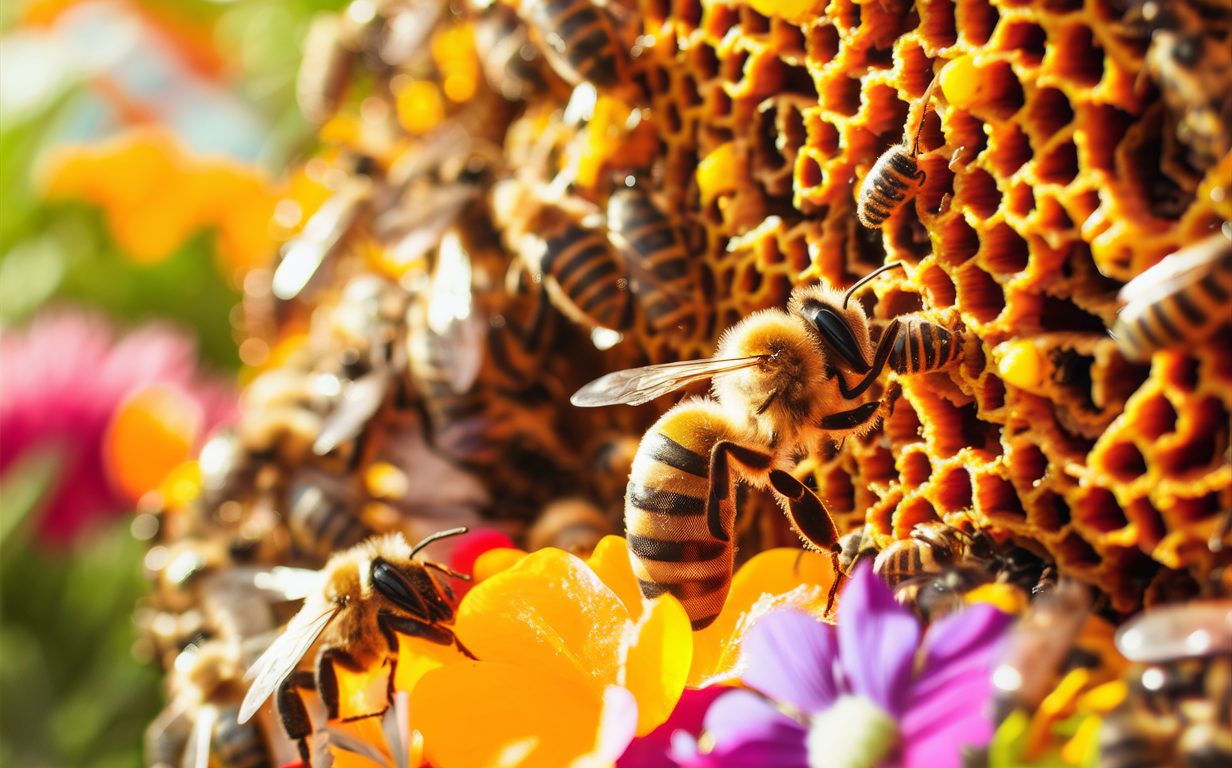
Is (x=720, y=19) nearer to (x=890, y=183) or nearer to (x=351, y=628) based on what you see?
(x=890, y=183)

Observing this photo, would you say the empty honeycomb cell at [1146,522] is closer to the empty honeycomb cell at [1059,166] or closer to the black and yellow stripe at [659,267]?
the empty honeycomb cell at [1059,166]

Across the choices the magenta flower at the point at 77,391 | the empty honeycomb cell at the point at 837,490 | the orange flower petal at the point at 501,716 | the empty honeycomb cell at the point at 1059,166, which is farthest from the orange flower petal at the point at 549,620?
the magenta flower at the point at 77,391

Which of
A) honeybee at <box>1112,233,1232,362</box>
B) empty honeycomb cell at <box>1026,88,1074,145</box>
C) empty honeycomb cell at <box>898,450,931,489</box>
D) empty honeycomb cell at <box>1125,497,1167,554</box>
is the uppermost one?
empty honeycomb cell at <box>1026,88,1074,145</box>

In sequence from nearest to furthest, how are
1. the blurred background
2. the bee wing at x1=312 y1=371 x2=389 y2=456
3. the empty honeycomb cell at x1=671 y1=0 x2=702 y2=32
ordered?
the empty honeycomb cell at x1=671 y1=0 x2=702 y2=32
the bee wing at x1=312 y1=371 x2=389 y2=456
the blurred background

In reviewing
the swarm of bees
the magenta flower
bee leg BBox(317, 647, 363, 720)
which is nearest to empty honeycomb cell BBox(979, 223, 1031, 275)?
the swarm of bees

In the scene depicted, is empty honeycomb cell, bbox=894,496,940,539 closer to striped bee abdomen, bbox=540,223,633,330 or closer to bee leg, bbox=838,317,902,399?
bee leg, bbox=838,317,902,399

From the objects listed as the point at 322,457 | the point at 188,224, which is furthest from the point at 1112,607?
the point at 188,224
